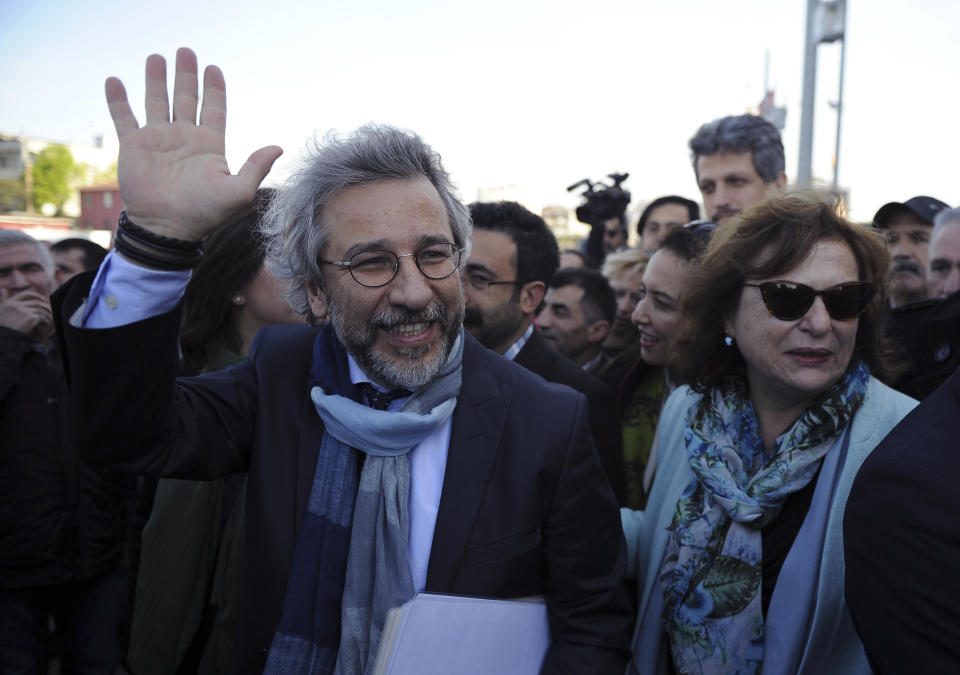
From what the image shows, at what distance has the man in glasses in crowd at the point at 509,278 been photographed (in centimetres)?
344

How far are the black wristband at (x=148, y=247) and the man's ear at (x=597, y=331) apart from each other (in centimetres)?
312

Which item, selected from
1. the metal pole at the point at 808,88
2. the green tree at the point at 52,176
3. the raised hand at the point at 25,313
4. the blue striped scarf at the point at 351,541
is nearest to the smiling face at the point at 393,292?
the blue striped scarf at the point at 351,541

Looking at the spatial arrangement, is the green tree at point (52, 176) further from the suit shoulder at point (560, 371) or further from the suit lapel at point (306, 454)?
the suit lapel at point (306, 454)

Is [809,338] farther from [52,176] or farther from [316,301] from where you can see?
[52,176]

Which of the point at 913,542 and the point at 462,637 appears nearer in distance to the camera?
the point at 913,542

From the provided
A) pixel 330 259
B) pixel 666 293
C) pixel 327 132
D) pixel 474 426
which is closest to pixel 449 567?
pixel 474 426

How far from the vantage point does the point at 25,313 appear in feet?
9.70

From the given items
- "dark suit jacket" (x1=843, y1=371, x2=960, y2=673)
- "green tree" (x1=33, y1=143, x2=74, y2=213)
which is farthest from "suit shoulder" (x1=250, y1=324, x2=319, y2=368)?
"green tree" (x1=33, y1=143, x2=74, y2=213)

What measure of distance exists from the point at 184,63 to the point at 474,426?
106 cm

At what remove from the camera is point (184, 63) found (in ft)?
4.92

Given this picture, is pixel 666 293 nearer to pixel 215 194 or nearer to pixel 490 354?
pixel 490 354

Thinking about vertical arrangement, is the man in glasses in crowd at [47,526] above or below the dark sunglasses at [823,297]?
below

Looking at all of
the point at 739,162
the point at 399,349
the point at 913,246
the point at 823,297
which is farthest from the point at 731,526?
the point at 913,246

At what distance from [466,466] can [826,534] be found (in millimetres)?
996
